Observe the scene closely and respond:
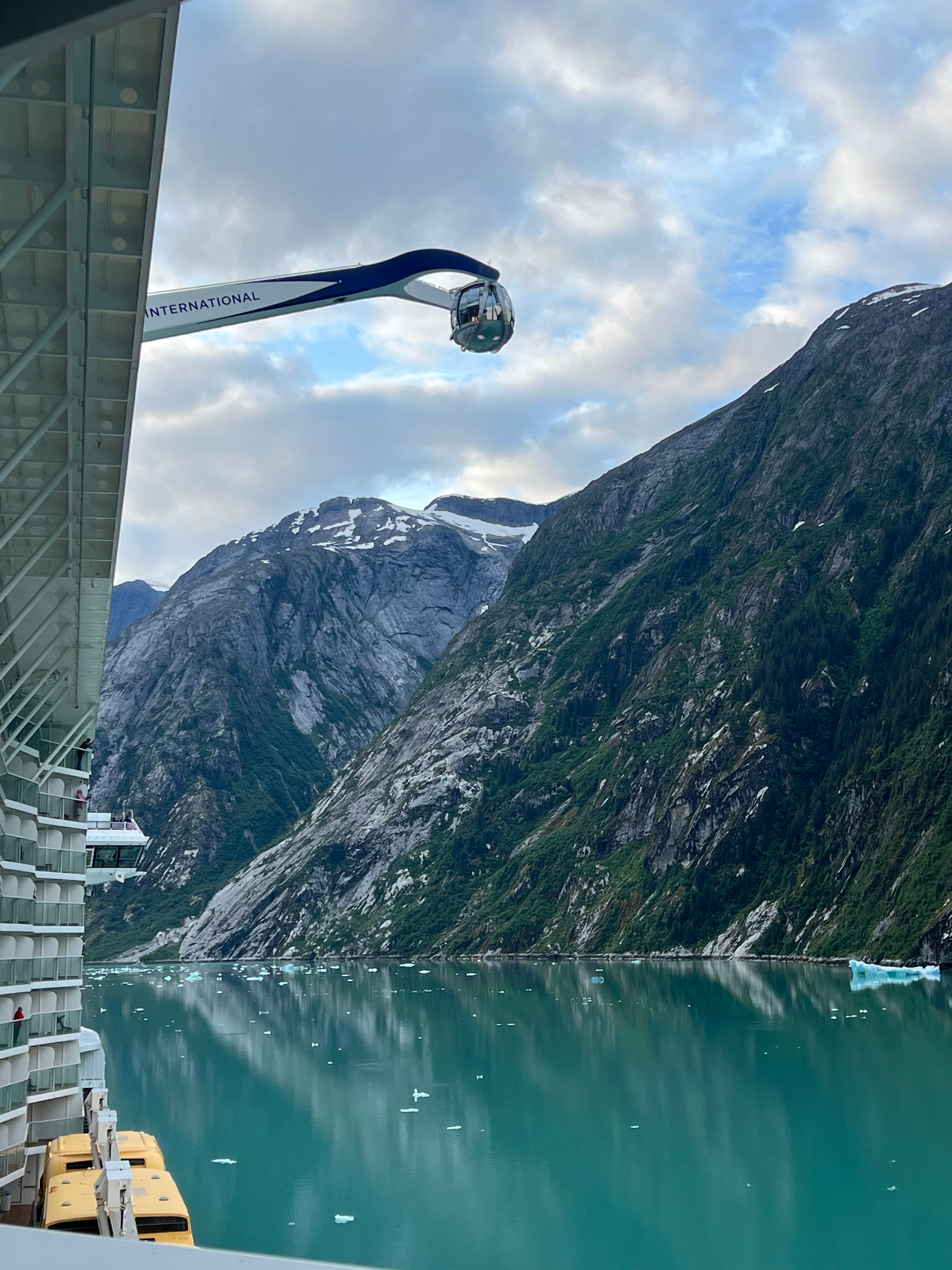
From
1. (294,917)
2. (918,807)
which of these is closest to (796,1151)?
(918,807)

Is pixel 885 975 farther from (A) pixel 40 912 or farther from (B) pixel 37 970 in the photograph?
(A) pixel 40 912

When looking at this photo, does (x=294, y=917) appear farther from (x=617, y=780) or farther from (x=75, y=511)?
(x=75, y=511)

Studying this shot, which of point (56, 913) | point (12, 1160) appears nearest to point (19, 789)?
point (56, 913)

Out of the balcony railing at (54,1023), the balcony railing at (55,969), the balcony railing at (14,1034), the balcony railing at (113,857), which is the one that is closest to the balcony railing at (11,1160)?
the balcony railing at (14,1034)

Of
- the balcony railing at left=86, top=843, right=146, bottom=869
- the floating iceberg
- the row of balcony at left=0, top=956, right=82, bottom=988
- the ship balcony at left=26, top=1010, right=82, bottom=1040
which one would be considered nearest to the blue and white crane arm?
the row of balcony at left=0, top=956, right=82, bottom=988

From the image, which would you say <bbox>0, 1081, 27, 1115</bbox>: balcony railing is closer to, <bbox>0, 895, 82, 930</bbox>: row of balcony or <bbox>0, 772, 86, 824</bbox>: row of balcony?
<bbox>0, 895, 82, 930</bbox>: row of balcony

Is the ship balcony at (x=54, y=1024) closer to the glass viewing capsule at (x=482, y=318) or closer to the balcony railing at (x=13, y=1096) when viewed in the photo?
the balcony railing at (x=13, y=1096)
